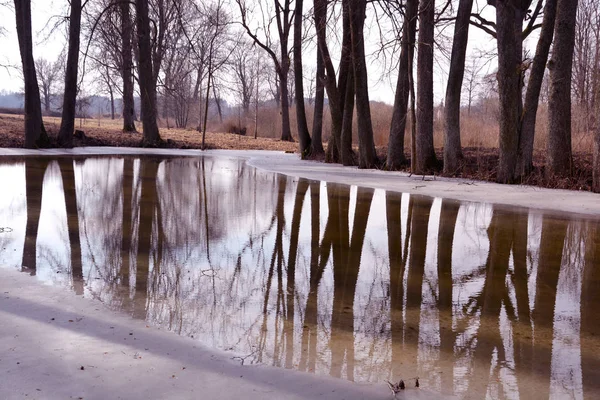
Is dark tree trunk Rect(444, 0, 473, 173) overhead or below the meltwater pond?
overhead

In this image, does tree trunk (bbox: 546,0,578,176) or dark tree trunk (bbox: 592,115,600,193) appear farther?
tree trunk (bbox: 546,0,578,176)

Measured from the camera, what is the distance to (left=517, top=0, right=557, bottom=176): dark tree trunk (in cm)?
Answer: 1369

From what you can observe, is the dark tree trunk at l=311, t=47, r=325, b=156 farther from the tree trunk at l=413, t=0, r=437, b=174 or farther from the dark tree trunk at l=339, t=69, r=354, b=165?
the tree trunk at l=413, t=0, r=437, b=174

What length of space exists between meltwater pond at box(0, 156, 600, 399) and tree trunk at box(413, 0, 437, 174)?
6.22 meters

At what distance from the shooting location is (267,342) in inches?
143

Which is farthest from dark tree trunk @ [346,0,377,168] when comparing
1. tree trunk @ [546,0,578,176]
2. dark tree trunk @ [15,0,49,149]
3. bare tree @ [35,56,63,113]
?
bare tree @ [35,56,63,113]

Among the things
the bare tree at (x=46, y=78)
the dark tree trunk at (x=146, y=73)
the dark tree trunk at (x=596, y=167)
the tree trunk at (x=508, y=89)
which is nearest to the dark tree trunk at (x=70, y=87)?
the dark tree trunk at (x=146, y=73)

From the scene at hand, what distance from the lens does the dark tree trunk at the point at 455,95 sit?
1527 cm

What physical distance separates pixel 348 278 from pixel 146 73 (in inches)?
905

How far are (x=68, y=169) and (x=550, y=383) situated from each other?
13.7 m

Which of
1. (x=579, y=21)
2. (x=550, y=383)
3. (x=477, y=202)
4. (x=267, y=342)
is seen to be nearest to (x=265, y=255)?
(x=267, y=342)

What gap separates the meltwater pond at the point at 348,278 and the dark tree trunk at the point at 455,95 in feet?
18.4

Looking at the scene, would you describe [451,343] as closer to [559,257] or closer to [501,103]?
[559,257]

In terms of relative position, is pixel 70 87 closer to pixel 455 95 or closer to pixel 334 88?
pixel 334 88
